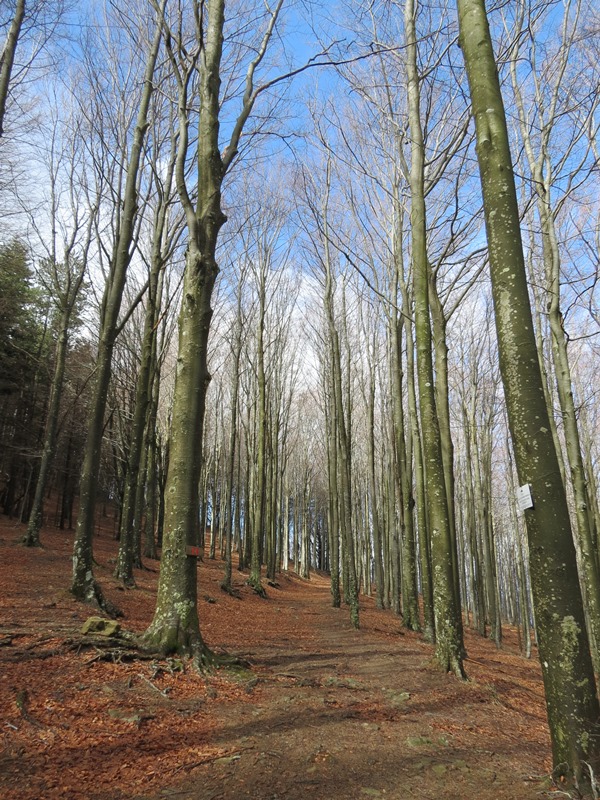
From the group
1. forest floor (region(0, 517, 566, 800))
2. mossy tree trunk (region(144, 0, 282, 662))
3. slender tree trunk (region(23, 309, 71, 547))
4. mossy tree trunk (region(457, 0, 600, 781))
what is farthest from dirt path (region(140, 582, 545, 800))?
slender tree trunk (region(23, 309, 71, 547))

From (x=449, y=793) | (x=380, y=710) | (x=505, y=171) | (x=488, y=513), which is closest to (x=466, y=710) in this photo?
(x=380, y=710)

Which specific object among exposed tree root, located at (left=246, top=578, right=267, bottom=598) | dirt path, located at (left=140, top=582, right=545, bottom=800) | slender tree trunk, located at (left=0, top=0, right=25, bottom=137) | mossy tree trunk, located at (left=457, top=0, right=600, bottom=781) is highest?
slender tree trunk, located at (left=0, top=0, right=25, bottom=137)

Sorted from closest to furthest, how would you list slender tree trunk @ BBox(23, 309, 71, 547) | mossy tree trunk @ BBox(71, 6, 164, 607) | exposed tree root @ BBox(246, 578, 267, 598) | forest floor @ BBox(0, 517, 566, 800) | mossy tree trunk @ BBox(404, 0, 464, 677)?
forest floor @ BBox(0, 517, 566, 800) < mossy tree trunk @ BBox(404, 0, 464, 677) < mossy tree trunk @ BBox(71, 6, 164, 607) < slender tree trunk @ BBox(23, 309, 71, 547) < exposed tree root @ BBox(246, 578, 267, 598)

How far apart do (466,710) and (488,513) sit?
13873 mm

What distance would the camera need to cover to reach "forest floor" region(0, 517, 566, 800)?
2439 mm

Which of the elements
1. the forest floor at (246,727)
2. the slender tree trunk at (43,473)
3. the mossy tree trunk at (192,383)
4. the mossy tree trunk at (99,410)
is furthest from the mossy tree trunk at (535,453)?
the slender tree trunk at (43,473)

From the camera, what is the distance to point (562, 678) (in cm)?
251

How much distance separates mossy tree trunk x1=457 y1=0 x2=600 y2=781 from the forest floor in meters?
0.41

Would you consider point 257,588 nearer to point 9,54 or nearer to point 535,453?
point 535,453

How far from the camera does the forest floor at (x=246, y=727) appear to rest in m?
2.44

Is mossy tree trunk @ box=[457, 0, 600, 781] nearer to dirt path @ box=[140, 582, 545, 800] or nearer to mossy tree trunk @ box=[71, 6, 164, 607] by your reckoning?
dirt path @ box=[140, 582, 545, 800]

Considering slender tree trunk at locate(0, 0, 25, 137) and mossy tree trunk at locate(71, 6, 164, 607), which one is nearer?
mossy tree trunk at locate(71, 6, 164, 607)

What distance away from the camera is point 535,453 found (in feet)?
9.12

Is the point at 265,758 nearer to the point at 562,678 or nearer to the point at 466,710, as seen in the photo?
the point at 562,678
